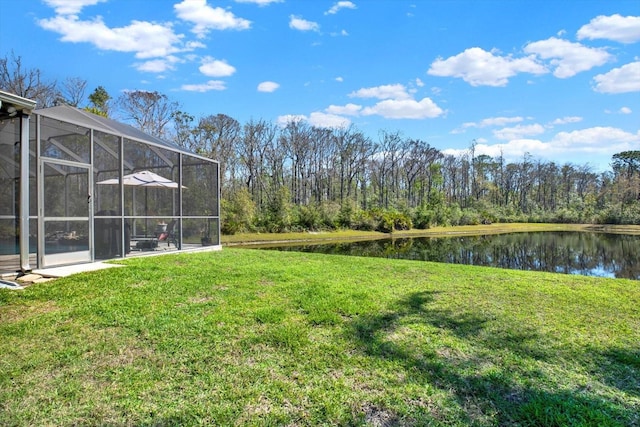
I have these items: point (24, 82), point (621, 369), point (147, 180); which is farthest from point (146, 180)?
point (24, 82)

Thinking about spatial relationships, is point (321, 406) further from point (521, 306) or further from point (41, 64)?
point (41, 64)

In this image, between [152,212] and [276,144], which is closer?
[152,212]

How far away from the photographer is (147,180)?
316 inches

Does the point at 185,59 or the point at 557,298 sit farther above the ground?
the point at 185,59

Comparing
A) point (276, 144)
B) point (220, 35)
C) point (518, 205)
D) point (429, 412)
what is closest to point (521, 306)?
point (429, 412)

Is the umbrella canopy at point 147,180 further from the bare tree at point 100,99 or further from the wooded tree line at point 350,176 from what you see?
the bare tree at point 100,99

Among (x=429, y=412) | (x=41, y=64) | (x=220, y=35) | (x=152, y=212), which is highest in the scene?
(x=41, y=64)

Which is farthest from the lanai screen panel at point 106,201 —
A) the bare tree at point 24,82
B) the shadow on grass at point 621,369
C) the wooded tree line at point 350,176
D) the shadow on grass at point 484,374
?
the bare tree at point 24,82

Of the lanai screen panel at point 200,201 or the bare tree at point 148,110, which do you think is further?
the bare tree at point 148,110

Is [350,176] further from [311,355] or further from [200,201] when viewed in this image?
[311,355]

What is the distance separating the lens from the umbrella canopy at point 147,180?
7668 mm

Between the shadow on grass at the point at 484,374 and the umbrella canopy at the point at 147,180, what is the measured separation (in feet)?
20.9

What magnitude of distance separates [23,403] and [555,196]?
196 ft

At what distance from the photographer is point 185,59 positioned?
13.8m
